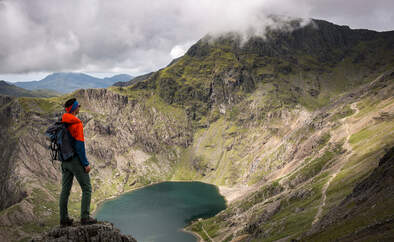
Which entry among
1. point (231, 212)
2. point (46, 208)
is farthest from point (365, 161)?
point (46, 208)

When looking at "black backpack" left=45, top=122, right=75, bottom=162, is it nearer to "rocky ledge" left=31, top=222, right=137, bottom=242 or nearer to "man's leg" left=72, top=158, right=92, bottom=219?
"man's leg" left=72, top=158, right=92, bottom=219

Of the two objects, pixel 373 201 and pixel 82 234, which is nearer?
pixel 82 234

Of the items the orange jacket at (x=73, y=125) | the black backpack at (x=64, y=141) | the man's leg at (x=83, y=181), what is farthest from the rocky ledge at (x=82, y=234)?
the orange jacket at (x=73, y=125)

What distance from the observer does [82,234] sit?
18891mm

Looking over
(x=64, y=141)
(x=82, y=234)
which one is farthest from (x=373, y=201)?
(x=64, y=141)

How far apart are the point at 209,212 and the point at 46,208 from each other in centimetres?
10593

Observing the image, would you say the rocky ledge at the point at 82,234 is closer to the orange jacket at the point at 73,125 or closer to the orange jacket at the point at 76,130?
the orange jacket at the point at 76,130

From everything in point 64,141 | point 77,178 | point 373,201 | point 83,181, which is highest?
point 64,141

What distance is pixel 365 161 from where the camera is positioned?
4884 inches

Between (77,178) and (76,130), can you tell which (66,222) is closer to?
(77,178)

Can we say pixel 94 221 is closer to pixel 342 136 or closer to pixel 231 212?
pixel 231 212

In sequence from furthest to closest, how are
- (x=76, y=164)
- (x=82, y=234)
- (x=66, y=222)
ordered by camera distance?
(x=82, y=234), (x=66, y=222), (x=76, y=164)

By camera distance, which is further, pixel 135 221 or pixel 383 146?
pixel 135 221

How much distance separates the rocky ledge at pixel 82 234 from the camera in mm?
18094
